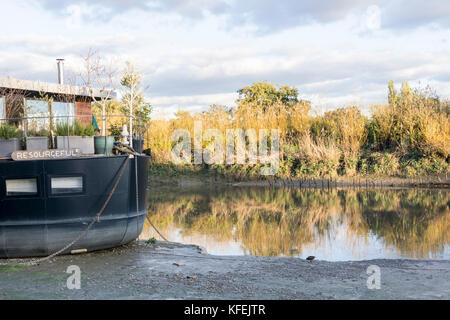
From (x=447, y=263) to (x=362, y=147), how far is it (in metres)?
14.9

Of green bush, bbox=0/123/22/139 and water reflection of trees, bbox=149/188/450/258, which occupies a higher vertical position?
green bush, bbox=0/123/22/139

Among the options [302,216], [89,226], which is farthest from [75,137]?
[302,216]

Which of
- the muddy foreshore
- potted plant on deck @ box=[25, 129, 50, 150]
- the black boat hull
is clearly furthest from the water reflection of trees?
potted plant on deck @ box=[25, 129, 50, 150]

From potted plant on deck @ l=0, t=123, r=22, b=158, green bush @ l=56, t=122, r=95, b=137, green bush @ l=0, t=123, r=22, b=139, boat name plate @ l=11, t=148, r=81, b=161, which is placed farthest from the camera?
green bush @ l=56, t=122, r=95, b=137

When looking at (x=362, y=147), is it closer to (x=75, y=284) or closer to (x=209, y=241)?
(x=209, y=241)

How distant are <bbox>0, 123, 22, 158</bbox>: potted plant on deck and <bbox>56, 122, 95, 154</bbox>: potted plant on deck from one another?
0.67 meters

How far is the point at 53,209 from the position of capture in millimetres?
8117

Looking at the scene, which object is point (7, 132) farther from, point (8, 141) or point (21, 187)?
point (21, 187)

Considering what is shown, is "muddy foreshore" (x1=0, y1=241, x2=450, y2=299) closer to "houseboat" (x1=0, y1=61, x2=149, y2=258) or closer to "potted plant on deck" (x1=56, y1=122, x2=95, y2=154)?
"houseboat" (x1=0, y1=61, x2=149, y2=258)

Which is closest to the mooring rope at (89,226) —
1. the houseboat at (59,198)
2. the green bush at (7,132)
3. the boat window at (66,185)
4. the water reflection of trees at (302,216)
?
the houseboat at (59,198)

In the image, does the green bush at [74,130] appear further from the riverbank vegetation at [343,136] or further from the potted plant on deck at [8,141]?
the riverbank vegetation at [343,136]

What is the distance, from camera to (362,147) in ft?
73.0

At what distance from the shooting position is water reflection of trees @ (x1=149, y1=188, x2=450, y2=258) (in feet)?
33.9

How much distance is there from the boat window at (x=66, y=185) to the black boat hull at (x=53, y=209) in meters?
0.06
